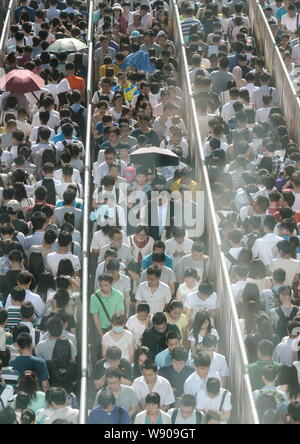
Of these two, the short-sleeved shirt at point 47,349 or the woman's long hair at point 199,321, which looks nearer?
the short-sleeved shirt at point 47,349

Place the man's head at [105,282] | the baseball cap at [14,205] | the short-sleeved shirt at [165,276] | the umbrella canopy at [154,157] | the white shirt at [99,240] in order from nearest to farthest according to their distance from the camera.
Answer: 1. the man's head at [105,282]
2. the short-sleeved shirt at [165,276]
3. the white shirt at [99,240]
4. the baseball cap at [14,205]
5. the umbrella canopy at [154,157]

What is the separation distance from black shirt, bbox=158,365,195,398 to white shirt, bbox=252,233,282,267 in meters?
2.66

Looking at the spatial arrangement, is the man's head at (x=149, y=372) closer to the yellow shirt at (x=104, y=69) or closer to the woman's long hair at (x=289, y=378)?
the woman's long hair at (x=289, y=378)

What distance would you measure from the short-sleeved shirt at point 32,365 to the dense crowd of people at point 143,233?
0.6 inches

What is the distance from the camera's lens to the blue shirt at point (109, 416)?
1472 centimetres

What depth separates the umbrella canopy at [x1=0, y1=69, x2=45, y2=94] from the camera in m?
23.3

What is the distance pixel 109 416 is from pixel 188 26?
562 inches

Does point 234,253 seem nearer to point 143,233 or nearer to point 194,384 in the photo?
point 143,233

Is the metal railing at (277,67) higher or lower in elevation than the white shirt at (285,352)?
higher

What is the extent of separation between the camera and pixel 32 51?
1040 inches

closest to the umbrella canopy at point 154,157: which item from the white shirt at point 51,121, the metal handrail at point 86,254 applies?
the metal handrail at point 86,254

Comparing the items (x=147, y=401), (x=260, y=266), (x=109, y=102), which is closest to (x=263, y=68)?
(x=109, y=102)
